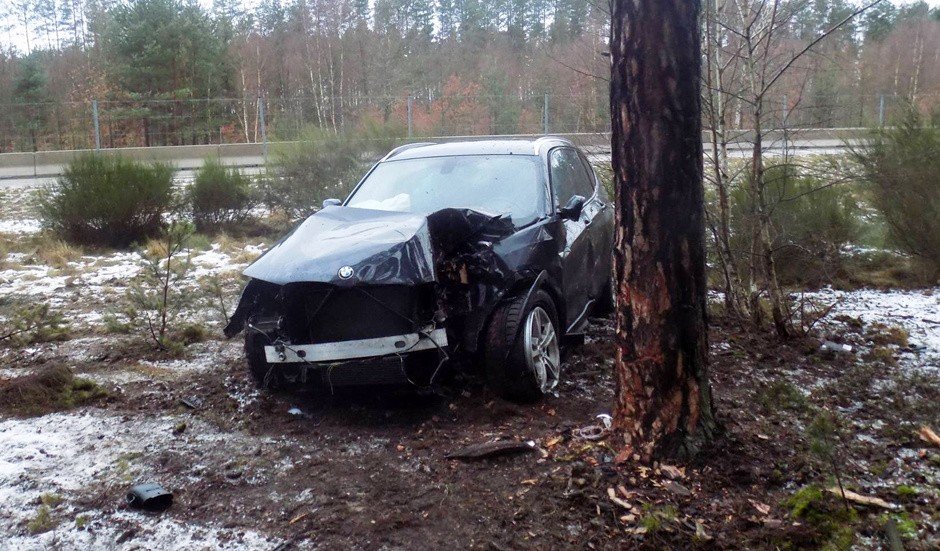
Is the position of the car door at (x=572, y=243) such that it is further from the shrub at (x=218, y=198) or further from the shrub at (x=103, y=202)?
the shrub at (x=218, y=198)

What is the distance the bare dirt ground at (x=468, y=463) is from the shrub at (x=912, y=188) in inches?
84.0

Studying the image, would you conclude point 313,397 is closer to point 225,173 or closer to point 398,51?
point 225,173

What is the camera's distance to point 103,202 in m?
11.3

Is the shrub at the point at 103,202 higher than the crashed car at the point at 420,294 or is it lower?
higher

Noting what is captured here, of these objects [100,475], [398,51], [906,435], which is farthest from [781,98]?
[398,51]

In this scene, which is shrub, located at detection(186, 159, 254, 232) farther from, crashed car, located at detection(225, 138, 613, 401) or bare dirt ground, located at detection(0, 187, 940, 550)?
crashed car, located at detection(225, 138, 613, 401)

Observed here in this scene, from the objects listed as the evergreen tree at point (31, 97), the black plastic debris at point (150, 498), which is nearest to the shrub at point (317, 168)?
the black plastic debris at point (150, 498)

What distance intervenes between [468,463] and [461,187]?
95.3 inches

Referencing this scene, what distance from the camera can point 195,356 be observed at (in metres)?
6.27

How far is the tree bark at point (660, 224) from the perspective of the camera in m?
3.76

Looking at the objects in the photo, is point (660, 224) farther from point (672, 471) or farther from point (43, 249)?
point (43, 249)

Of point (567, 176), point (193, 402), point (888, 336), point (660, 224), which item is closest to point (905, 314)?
point (888, 336)

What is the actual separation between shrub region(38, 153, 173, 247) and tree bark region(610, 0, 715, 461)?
30.3ft

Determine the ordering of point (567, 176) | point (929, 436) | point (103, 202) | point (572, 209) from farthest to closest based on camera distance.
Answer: point (103, 202) → point (567, 176) → point (572, 209) → point (929, 436)
